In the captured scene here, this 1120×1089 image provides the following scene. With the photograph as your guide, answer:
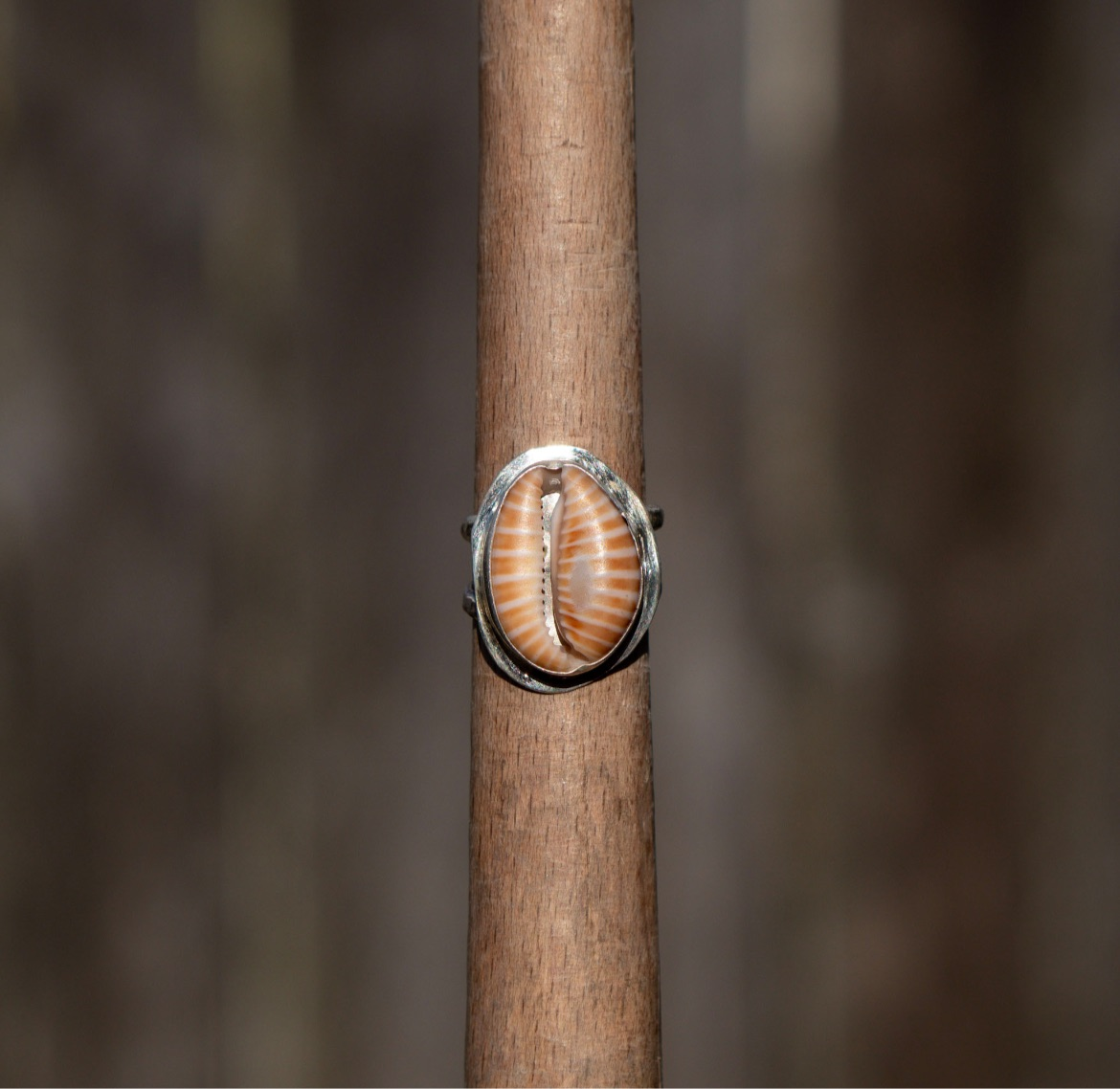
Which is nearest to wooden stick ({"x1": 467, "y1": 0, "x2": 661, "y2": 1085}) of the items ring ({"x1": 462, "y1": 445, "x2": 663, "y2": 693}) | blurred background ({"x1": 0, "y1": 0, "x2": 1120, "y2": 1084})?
ring ({"x1": 462, "y1": 445, "x2": 663, "y2": 693})

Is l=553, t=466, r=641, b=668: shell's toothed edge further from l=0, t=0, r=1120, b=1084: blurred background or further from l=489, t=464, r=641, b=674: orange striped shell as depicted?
l=0, t=0, r=1120, b=1084: blurred background

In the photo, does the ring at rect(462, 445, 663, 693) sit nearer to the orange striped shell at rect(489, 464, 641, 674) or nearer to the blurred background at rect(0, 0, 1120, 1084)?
the orange striped shell at rect(489, 464, 641, 674)

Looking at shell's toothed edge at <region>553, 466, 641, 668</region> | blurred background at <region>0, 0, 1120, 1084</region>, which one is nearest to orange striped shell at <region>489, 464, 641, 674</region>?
shell's toothed edge at <region>553, 466, 641, 668</region>

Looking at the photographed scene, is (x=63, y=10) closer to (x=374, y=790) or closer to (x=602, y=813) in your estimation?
(x=374, y=790)

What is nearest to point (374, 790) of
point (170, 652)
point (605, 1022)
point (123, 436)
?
point (170, 652)

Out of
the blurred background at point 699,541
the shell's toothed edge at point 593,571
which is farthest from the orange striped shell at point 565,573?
the blurred background at point 699,541

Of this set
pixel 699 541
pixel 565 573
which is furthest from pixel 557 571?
pixel 699 541

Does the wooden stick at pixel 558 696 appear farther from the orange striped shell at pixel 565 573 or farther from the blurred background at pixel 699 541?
the blurred background at pixel 699 541

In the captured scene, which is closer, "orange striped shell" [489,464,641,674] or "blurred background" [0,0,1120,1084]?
"orange striped shell" [489,464,641,674]
